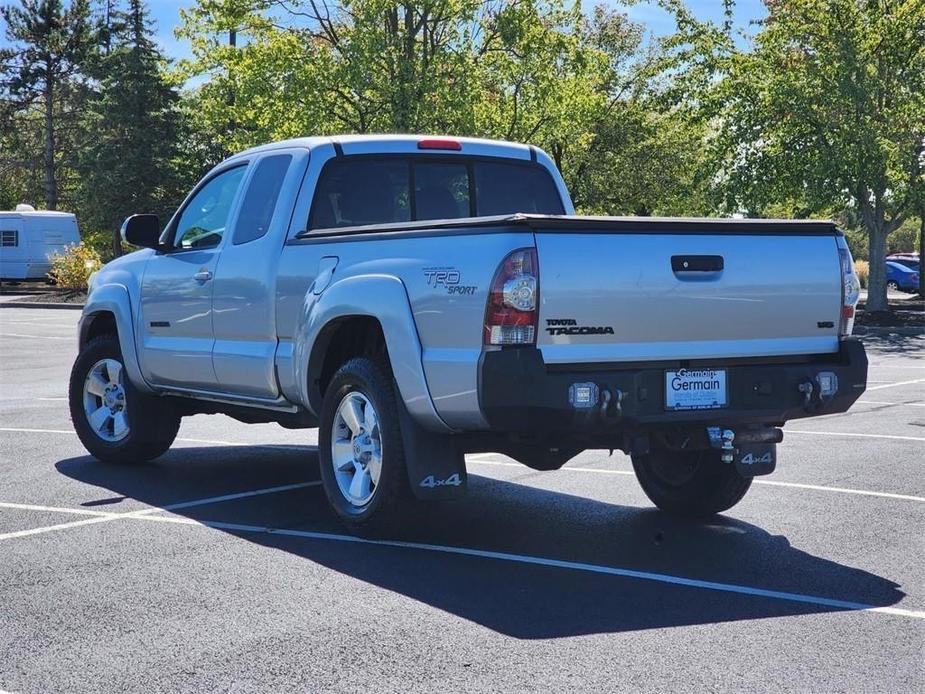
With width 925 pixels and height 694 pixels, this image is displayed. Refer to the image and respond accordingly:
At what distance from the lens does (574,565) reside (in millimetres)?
6273

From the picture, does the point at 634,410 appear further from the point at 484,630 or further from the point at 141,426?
the point at 141,426

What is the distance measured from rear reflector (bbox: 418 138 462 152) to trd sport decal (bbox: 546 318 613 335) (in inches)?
98.4

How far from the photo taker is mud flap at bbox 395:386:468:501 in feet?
21.1

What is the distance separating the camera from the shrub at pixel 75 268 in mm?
42656

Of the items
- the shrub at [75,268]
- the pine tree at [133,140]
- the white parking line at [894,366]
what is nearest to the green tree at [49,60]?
the pine tree at [133,140]

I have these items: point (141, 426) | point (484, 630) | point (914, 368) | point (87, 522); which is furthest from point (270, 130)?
point (484, 630)

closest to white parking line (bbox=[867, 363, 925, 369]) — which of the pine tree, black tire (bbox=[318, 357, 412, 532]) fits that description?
black tire (bbox=[318, 357, 412, 532])

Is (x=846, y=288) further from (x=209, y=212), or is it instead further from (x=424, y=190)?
(x=209, y=212)

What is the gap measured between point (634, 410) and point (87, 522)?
311 centimetres

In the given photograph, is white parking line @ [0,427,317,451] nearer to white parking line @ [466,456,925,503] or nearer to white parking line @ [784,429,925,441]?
white parking line @ [466,456,925,503]

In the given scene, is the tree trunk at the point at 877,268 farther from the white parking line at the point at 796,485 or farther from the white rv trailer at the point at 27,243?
the white rv trailer at the point at 27,243

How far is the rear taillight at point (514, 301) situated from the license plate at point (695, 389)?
30.6 inches

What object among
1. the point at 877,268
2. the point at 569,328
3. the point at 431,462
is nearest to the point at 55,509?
the point at 431,462

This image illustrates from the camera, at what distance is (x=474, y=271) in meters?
6.00
